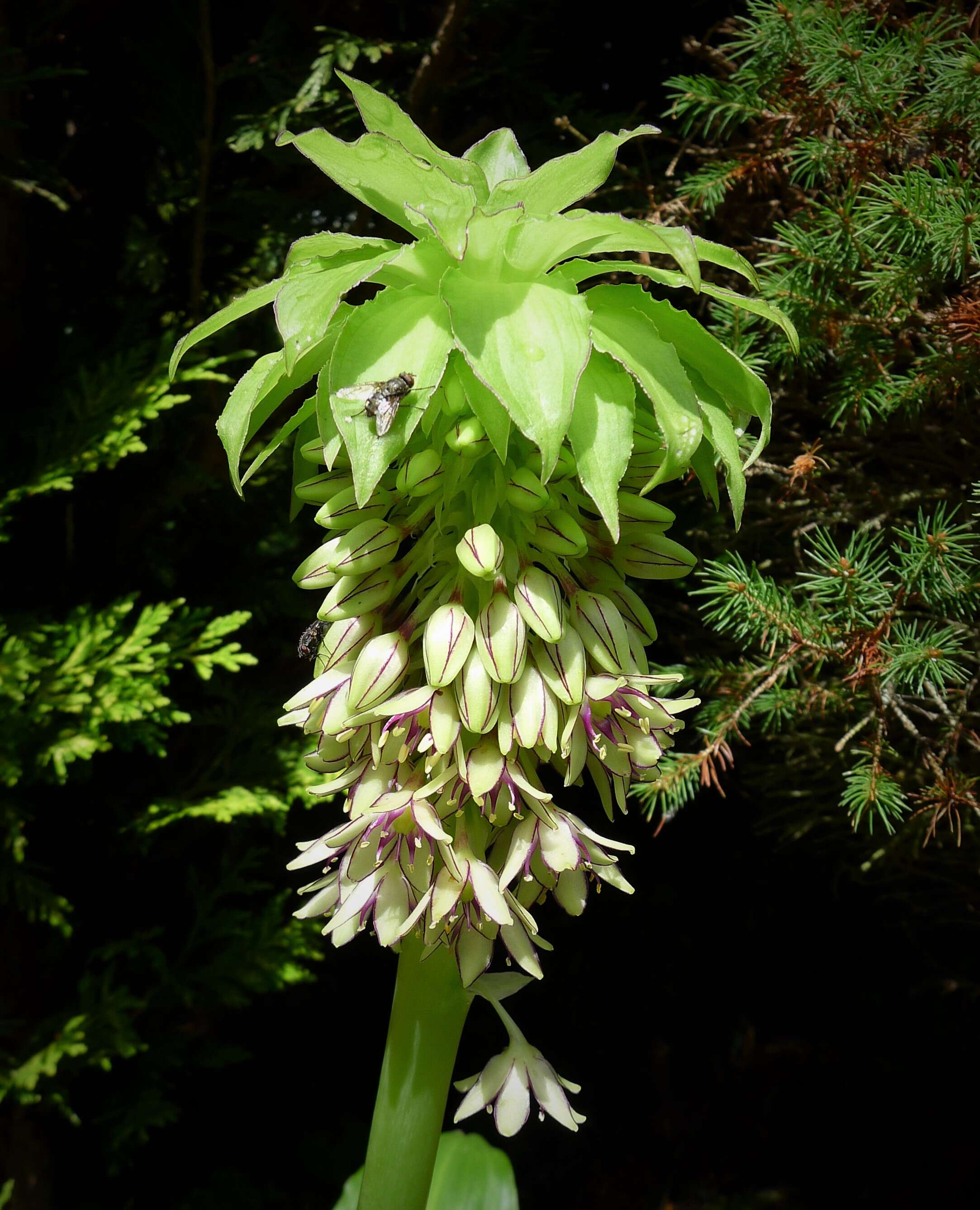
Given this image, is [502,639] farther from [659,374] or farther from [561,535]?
[659,374]

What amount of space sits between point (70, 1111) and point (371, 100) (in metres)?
1.45

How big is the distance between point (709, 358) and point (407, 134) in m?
0.29

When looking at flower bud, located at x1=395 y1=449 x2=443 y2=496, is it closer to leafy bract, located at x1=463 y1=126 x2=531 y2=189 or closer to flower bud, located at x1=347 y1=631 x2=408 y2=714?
flower bud, located at x1=347 y1=631 x2=408 y2=714

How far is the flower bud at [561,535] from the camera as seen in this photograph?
66 centimetres

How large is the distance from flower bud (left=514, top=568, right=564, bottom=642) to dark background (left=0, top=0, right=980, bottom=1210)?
0.66m

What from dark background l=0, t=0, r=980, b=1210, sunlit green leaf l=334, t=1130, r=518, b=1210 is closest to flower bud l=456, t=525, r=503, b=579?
dark background l=0, t=0, r=980, b=1210

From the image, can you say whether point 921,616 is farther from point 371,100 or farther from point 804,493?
point 371,100

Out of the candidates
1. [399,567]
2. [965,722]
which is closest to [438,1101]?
[399,567]

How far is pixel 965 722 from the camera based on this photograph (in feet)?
3.41

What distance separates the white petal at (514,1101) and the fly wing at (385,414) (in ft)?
1.88

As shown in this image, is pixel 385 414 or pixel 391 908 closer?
pixel 385 414

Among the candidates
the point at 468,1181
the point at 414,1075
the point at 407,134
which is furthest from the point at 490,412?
the point at 468,1181

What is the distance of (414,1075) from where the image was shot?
761mm

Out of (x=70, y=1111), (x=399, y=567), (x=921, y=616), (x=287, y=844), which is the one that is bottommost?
(x=287, y=844)
